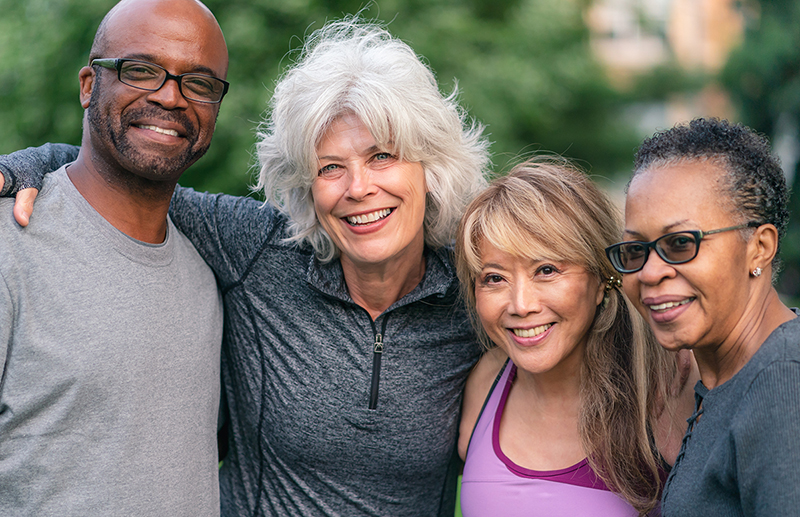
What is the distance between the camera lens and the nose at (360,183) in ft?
8.95

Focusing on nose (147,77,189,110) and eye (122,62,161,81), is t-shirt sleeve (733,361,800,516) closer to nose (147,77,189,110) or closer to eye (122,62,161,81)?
nose (147,77,189,110)

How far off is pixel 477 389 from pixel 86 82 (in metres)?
1.94

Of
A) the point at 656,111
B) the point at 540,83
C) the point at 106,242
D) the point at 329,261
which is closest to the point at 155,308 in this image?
the point at 106,242

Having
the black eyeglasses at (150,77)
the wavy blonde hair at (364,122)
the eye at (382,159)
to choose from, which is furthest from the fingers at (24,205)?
the eye at (382,159)

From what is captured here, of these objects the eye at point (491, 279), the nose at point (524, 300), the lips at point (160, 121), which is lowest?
the nose at point (524, 300)

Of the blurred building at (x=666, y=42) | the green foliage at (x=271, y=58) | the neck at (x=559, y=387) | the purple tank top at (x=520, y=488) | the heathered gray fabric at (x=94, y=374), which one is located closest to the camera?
the heathered gray fabric at (x=94, y=374)

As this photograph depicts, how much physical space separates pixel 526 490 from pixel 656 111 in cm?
1899

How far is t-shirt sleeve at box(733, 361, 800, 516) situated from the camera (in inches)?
60.1

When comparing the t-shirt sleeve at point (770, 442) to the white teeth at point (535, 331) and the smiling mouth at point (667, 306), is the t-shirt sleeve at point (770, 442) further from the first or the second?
the white teeth at point (535, 331)

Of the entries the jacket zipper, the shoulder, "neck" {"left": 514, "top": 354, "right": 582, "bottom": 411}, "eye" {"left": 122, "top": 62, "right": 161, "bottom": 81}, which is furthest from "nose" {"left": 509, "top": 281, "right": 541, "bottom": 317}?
"eye" {"left": 122, "top": 62, "right": 161, "bottom": 81}

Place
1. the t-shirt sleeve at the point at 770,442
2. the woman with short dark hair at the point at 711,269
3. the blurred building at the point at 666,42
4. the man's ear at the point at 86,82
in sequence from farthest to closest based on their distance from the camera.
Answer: the blurred building at the point at 666,42 < the man's ear at the point at 86,82 < the woman with short dark hair at the point at 711,269 < the t-shirt sleeve at the point at 770,442

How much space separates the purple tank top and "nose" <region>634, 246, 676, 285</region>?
86 cm

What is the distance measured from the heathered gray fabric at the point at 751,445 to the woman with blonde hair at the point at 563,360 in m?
0.54

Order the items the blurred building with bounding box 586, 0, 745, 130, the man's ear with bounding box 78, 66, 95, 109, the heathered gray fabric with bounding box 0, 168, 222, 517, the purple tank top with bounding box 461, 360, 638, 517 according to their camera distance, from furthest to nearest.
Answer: the blurred building with bounding box 586, 0, 745, 130 < the man's ear with bounding box 78, 66, 95, 109 < the purple tank top with bounding box 461, 360, 638, 517 < the heathered gray fabric with bounding box 0, 168, 222, 517
